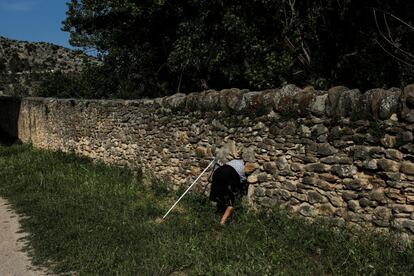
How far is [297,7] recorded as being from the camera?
1124cm

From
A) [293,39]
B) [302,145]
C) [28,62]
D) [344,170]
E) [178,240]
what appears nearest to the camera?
[344,170]

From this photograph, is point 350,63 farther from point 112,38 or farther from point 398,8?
point 112,38

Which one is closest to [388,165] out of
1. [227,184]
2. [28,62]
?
[227,184]

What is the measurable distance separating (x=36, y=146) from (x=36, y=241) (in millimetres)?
12169

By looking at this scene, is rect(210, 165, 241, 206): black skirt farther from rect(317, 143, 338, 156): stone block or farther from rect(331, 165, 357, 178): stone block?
rect(331, 165, 357, 178): stone block

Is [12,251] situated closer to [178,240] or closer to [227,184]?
[178,240]

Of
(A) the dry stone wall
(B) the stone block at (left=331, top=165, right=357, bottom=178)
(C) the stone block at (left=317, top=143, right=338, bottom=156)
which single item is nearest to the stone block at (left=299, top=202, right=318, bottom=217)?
(A) the dry stone wall

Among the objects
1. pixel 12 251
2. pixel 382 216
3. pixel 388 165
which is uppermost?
pixel 388 165

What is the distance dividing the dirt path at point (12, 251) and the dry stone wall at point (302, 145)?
10.4ft

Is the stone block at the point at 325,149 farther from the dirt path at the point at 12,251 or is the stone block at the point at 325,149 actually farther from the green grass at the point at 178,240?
the dirt path at the point at 12,251

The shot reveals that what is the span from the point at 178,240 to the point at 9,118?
59.9 feet

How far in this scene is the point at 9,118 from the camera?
69.2 ft

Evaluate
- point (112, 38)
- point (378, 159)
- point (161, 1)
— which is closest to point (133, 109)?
point (161, 1)

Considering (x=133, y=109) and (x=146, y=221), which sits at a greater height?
(x=133, y=109)
